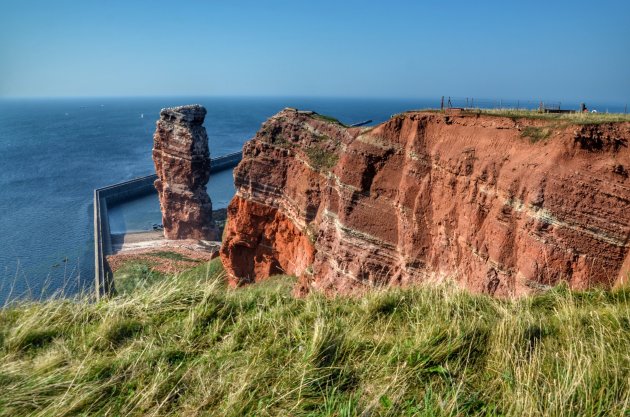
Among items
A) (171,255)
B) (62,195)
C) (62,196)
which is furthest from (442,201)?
(62,195)

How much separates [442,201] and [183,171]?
34.9 meters

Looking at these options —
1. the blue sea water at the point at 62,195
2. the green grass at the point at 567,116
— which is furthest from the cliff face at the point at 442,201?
the blue sea water at the point at 62,195

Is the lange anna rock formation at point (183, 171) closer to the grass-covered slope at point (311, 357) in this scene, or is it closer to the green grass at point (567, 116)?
the green grass at point (567, 116)

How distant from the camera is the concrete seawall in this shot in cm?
4250

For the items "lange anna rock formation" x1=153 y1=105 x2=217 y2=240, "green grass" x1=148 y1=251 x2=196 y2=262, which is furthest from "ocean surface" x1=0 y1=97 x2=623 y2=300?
"lange anna rock formation" x1=153 y1=105 x2=217 y2=240

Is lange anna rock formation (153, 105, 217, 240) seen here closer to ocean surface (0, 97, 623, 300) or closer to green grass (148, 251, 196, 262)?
green grass (148, 251, 196, 262)

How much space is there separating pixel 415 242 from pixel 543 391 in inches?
580

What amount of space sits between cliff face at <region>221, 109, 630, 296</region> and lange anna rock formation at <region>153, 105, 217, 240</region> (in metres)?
18.0

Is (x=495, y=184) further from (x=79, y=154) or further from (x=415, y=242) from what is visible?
(x=79, y=154)

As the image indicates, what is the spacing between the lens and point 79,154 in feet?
334

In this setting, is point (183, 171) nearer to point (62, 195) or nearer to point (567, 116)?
point (62, 195)

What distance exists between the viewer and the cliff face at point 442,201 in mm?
12516

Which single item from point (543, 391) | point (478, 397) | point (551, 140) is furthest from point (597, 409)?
point (551, 140)

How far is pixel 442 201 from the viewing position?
17.7 meters
